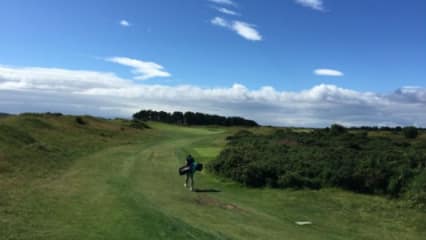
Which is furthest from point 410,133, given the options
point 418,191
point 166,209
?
point 166,209

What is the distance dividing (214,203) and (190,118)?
154604 mm

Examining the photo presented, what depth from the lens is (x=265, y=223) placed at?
15.4 m

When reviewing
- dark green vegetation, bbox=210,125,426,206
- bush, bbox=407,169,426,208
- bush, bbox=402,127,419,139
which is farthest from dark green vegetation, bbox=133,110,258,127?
bush, bbox=407,169,426,208

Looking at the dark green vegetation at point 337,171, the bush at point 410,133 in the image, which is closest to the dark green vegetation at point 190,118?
the bush at point 410,133

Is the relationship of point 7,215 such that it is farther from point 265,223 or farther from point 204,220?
point 265,223

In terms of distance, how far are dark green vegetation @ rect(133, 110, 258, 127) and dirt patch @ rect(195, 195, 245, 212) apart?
15102 centimetres

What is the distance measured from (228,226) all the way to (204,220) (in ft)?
3.66

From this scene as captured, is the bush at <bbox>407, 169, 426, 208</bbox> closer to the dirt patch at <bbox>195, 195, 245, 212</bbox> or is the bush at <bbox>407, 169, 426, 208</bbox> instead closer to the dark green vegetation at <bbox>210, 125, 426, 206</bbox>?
the dark green vegetation at <bbox>210, 125, 426, 206</bbox>

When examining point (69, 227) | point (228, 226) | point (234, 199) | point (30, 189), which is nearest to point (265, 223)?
point (228, 226)

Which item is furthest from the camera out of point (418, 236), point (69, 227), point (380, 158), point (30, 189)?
point (380, 158)

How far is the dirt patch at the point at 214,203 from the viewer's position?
18.0 meters

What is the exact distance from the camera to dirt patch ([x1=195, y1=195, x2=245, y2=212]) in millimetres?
17953

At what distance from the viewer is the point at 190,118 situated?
568 ft

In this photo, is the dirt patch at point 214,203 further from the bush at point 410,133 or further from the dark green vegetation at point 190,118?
the dark green vegetation at point 190,118
